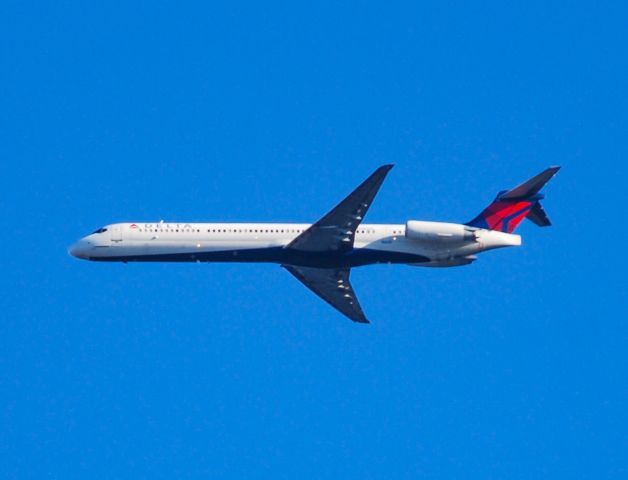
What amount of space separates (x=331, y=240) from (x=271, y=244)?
10.8ft

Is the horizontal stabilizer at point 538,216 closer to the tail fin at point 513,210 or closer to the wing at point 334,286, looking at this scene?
the tail fin at point 513,210

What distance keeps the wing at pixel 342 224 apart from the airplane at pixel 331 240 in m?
0.04

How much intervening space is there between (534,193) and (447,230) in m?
4.71

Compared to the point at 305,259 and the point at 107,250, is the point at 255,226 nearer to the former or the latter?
the point at 305,259

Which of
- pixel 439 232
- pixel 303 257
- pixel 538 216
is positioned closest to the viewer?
pixel 439 232

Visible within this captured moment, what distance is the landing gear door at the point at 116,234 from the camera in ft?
178

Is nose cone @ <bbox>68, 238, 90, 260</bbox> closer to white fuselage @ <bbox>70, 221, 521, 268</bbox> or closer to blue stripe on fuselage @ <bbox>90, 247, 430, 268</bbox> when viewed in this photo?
white fuselage @ <bbox>70, 221, 521, 268</bbox>

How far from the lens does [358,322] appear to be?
56.8m

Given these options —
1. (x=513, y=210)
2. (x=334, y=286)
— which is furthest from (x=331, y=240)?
(x=513, y=210)

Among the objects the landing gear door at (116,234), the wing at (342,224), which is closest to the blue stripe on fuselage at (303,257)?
the wing at (342,224)

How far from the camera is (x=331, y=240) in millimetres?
50500

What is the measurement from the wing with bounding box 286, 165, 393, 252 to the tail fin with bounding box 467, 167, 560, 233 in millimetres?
6667

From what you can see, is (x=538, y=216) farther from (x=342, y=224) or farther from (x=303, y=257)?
(x=303, y=257)

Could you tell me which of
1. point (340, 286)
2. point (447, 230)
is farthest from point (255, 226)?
point (447, 230)
